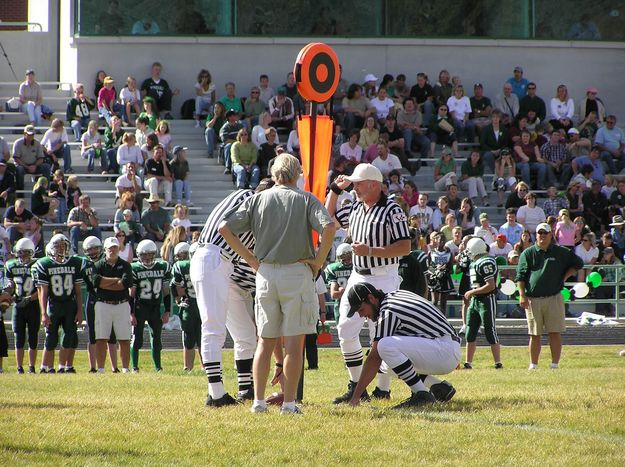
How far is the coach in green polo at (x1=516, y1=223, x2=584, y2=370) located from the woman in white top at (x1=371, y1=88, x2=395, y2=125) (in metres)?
11.1

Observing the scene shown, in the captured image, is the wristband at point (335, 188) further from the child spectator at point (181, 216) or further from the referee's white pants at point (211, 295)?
the child spectator at point (181, 216)

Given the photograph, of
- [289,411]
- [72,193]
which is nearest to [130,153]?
[72,193]

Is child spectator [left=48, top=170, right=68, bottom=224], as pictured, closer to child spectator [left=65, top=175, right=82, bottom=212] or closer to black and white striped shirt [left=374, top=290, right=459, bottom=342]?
child spectator [left=65, top=175, right=82, bottom=212]

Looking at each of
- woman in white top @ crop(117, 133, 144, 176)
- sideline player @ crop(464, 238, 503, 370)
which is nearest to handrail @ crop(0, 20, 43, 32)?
woman in white top @ crop(117, 133, 144, 176)

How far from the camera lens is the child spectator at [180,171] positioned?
22.1 metres

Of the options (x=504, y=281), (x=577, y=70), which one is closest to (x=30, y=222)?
(x=504, y=281)

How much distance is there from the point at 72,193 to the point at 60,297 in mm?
6625

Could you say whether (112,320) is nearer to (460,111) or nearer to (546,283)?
(546,283)

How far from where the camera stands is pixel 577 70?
94.6ft

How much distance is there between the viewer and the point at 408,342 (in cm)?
874

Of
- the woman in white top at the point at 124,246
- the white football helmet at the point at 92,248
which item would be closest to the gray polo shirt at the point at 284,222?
the white football helmet at the point at 92,248

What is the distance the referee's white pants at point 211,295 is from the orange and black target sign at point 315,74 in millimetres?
1698

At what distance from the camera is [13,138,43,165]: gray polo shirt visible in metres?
22.0

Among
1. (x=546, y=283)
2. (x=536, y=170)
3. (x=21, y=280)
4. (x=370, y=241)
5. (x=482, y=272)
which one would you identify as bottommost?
(x=21, y=280)
